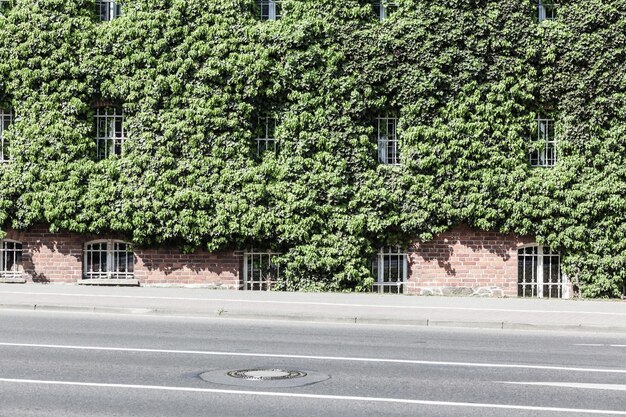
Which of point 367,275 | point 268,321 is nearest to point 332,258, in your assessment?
point 367,275

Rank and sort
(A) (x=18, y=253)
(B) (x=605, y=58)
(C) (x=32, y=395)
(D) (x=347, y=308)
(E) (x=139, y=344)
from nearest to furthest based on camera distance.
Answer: (C) (x=32, y=395) < (E) (x=139, y=344) < (D) (x=347, y=308) < (B) (x=605, y=58) < (A) (x=18, y=253)

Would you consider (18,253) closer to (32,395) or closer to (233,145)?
(233,145)

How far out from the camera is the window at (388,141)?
24.1 metres

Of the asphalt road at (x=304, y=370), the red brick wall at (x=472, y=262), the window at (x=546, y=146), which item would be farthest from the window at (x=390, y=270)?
the asphalt road at (x=304, y=370)

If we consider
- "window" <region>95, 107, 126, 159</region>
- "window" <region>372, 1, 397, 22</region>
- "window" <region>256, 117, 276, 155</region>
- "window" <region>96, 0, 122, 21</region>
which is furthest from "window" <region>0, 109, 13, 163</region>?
"window" <region>372, 1, 397, 22</region>

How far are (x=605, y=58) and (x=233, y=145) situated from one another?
903 cm

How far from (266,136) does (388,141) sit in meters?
3.02

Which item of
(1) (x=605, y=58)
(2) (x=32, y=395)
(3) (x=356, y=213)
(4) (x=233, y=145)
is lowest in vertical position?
(2) (x=32, y=395)

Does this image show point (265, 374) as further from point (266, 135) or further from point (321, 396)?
point (266, 135)

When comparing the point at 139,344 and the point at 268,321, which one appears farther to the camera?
the point at 268,321

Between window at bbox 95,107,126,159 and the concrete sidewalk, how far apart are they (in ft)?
13.8

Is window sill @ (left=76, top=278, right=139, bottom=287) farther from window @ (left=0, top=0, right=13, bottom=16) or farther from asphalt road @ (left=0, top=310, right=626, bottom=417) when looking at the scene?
asphalt road @ (left=0, top=310, right=626, bottom=417)

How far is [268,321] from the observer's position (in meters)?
17.2

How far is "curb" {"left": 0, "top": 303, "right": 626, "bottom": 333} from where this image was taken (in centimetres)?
Result: 1636
